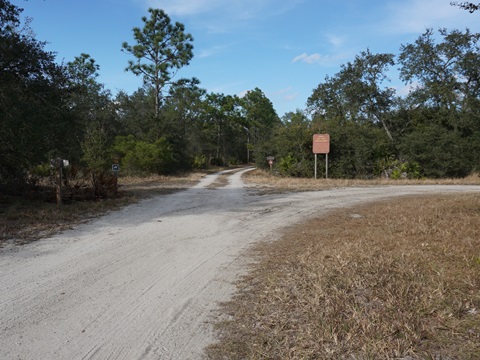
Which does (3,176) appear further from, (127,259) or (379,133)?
(379,133)

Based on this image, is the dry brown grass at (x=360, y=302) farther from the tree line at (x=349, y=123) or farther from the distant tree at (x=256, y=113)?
the distant tree at (x=256, y=113)

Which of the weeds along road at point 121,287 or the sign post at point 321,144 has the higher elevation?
the sign post at point 321,144

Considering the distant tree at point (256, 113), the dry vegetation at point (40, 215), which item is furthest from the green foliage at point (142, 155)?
the distant tree at point (256, 113)

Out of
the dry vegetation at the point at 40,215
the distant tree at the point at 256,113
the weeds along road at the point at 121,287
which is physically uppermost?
the distant tree at the point at 256,113

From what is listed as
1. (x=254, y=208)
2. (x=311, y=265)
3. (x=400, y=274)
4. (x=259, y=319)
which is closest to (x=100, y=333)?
(x=259, y=319)

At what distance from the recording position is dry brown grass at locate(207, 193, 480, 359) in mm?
3041

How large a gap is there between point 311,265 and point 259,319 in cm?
173

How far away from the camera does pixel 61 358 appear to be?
3004 mm

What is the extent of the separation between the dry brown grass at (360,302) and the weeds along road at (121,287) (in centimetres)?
44

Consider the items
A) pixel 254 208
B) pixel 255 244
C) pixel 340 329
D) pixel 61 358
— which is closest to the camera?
pixel 61 358

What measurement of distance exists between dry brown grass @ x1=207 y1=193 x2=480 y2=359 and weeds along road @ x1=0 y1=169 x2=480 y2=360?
436mm

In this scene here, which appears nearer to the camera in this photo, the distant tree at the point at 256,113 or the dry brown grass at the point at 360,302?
the dry brown grass at the point at 360,302

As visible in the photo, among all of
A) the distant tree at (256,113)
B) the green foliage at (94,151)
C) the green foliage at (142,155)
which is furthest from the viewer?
the distant tree at (256,113)

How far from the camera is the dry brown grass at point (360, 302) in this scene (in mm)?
3041
